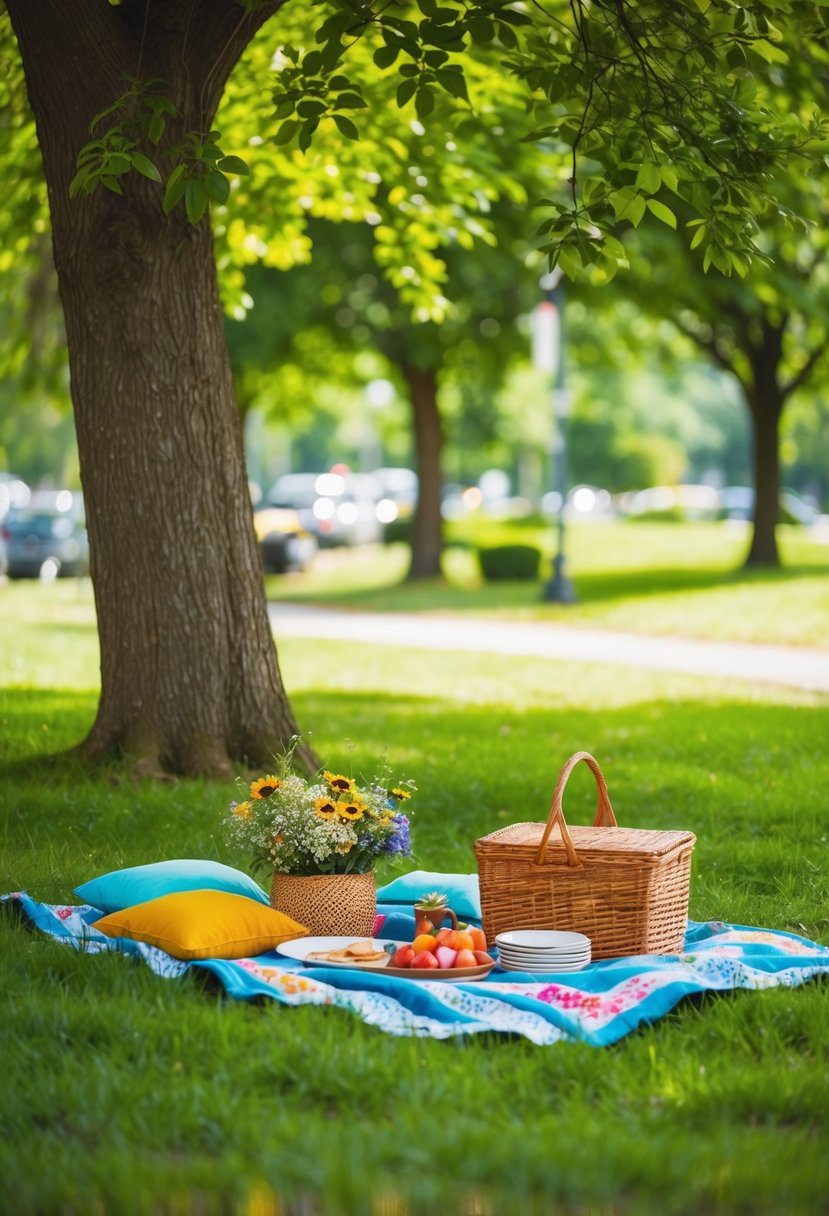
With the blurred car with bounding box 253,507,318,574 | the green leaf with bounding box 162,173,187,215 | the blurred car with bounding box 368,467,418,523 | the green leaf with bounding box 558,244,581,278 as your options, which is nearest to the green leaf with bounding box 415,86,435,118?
the green leaf with bounding box 558,244,581,278

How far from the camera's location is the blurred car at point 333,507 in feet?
133

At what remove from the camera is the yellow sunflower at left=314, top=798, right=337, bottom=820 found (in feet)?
18.2

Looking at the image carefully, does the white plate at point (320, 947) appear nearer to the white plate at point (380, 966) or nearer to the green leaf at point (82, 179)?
the white plate at point (380, 966)

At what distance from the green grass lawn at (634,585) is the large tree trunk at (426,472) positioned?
499 millimetres

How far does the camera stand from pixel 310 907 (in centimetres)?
562

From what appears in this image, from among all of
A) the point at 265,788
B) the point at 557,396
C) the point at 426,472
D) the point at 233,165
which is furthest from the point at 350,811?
the point at 426,472

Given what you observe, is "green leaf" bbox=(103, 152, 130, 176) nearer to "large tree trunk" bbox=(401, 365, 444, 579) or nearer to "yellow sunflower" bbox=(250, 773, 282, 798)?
"yellow sunflower" bbox=(250, 773, 282, 798)

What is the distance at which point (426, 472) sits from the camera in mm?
27047

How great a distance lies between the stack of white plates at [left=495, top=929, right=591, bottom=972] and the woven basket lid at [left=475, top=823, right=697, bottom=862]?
298mm

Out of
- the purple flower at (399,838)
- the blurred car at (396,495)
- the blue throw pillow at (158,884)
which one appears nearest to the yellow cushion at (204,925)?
the blue throw pillow at (158,884)

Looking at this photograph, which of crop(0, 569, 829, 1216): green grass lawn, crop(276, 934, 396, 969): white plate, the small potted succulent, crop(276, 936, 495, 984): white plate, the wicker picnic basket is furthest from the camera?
the small potted succulent

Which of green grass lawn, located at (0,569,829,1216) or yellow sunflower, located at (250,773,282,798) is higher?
yellow sunflower, located at (250,773,282,798)

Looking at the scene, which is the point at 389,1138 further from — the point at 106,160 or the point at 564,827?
the point at 106,160

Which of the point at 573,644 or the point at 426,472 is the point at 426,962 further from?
the point at 426,472
